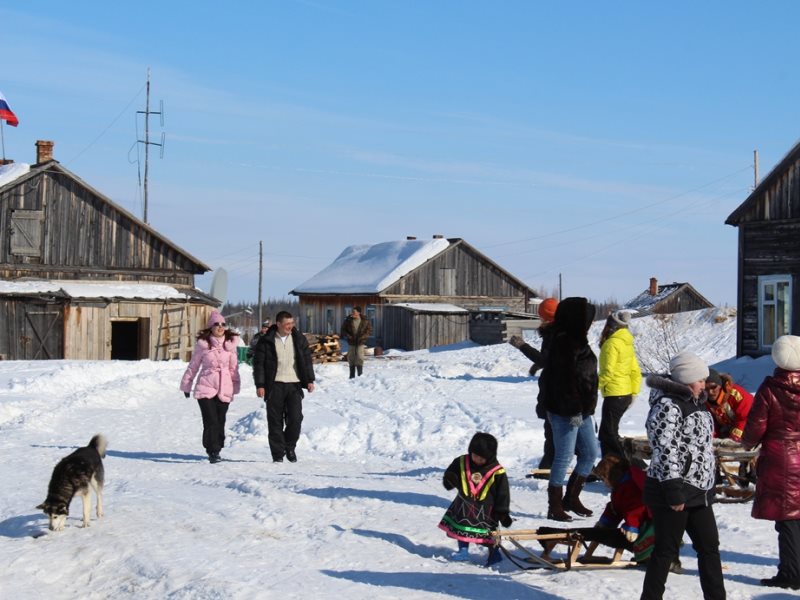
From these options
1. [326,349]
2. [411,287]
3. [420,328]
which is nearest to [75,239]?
[326,349]

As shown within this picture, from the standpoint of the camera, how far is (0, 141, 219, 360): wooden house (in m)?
32.7

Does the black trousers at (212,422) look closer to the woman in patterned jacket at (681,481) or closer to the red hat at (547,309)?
the red hat at (547,309)

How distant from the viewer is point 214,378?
490 inches

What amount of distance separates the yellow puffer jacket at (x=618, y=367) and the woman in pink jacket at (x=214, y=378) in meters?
4.75

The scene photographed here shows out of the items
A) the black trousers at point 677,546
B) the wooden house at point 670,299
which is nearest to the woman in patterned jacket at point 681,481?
the black trousers at point 677,546

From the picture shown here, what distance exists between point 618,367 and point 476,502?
3.13 meters

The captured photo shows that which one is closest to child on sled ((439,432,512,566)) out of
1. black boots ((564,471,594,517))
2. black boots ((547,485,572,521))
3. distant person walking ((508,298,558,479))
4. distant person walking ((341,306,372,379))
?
black boots ((547,485,572,521))

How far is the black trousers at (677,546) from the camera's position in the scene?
5723 millimetres

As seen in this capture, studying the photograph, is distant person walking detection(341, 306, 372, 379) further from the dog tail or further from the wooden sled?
the wooden sled

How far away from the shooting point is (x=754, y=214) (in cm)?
2509

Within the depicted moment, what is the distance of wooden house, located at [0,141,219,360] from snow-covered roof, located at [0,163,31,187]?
0.05 m

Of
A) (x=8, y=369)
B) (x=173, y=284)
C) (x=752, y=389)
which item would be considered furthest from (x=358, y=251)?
(x=752, y=389)

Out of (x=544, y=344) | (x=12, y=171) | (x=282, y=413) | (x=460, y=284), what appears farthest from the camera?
(x=460, y=284)

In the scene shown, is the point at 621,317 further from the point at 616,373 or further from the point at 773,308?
the point at 773,308
